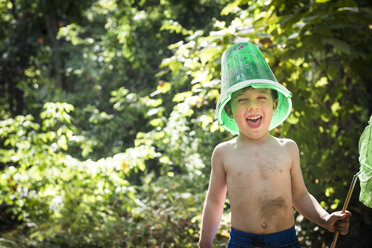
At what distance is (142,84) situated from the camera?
21.9 ft

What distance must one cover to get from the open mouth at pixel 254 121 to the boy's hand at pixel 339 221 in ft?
1.52

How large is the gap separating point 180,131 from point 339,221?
290cm

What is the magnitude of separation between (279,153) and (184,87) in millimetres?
3679

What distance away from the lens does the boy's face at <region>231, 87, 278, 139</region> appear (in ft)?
5.39

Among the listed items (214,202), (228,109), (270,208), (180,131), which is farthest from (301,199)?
(180,131)

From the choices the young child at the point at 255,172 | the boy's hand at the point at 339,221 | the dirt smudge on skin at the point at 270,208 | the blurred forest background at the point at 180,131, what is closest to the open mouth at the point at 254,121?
the young child at the point at 255,172

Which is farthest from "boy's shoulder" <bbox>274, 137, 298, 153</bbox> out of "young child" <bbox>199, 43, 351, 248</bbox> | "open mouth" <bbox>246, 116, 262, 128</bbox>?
"open mouth" <bbox>246, 116, 262, 128</bbox>

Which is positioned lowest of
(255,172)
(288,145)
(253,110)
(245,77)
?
(255,172)

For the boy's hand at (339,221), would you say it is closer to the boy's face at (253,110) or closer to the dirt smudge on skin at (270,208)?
the dirt smudge on skin at (270,208)

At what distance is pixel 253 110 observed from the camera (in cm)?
164

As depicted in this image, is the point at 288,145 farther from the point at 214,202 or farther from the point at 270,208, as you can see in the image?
the point at 214,202

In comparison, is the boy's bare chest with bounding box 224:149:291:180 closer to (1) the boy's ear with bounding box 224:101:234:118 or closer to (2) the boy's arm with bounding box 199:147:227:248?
(2) the boy's arm with bounding box 199:147:227:248

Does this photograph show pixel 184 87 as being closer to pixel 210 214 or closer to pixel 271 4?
pixel 271 4

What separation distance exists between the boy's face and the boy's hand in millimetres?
437
